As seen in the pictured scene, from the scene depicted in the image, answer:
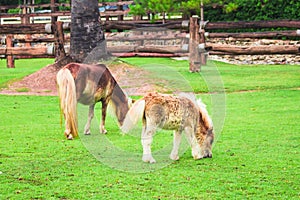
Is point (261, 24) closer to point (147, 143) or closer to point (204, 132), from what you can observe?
point (204, 132)

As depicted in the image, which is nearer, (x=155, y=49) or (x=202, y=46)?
(x=202, y=46)

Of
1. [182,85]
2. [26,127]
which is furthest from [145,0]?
[26,127]

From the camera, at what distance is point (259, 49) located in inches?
687

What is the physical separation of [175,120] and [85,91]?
2.40 m

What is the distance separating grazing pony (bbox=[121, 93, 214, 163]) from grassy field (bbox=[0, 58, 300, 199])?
0.62 feet

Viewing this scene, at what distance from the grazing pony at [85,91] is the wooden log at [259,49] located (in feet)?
26.1

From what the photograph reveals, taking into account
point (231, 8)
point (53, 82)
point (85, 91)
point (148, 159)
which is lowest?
point (53, 82)

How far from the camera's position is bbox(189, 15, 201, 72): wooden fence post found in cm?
1806

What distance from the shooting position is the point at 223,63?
23.8 metres

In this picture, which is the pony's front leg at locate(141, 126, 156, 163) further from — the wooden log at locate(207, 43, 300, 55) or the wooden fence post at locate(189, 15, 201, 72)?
the wooden fence post at locate(189, 15, 201, 72)

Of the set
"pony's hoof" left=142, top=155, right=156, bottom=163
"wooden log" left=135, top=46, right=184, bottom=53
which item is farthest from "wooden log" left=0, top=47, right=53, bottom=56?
"pony's hoof" left=142, top=155, right=156, bottom=163

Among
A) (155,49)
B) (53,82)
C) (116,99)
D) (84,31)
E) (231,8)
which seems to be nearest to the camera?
(116,99)

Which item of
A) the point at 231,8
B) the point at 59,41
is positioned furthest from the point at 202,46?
the point at 231,8

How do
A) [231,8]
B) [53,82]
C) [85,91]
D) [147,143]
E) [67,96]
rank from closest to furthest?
[147,143] → [67,96] → [85,91] → [53,82] → [231,8]
